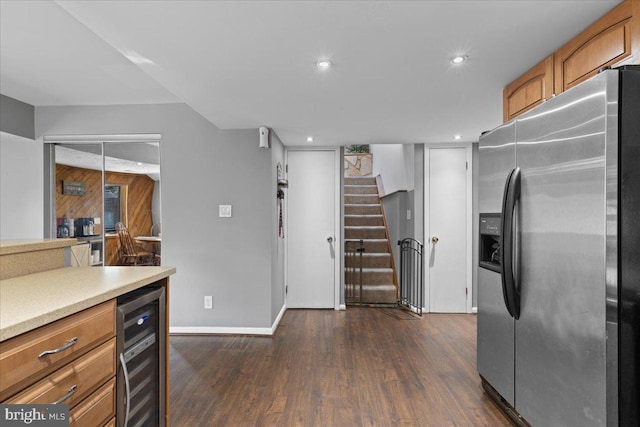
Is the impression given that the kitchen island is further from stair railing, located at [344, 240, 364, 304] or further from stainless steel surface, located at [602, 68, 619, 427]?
stair railing, located at [344, 240, 364, 304]

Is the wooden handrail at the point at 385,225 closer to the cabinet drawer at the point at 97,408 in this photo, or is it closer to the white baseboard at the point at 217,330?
the white baseboard at the point at 217,330

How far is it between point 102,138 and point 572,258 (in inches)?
A: 166

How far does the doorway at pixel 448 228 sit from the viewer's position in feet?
14.9

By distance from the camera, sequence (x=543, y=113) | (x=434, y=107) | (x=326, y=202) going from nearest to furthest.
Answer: (x=543, y=113) < (x=434, y=107) < (x=326, y=202)

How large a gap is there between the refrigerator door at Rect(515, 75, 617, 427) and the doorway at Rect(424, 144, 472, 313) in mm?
2648

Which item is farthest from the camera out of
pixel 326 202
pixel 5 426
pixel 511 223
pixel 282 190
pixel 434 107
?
pixel 326 202

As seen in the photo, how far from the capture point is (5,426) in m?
0.97

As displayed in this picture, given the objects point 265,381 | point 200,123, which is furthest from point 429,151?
point 265,381

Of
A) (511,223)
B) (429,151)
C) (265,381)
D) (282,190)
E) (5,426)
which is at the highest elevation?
(429,151)

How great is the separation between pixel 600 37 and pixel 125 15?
2199mm

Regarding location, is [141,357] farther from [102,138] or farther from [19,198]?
[19,198]

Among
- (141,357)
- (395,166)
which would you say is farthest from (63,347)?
(395,166)

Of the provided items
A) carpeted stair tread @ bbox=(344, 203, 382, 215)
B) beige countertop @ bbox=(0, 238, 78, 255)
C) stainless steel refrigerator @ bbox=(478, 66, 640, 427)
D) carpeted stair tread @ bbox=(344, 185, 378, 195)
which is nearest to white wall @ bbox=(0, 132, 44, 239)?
beige countertop @ bbox=(0, 238, 78, 255)

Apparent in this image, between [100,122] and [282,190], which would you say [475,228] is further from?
[100,122]
